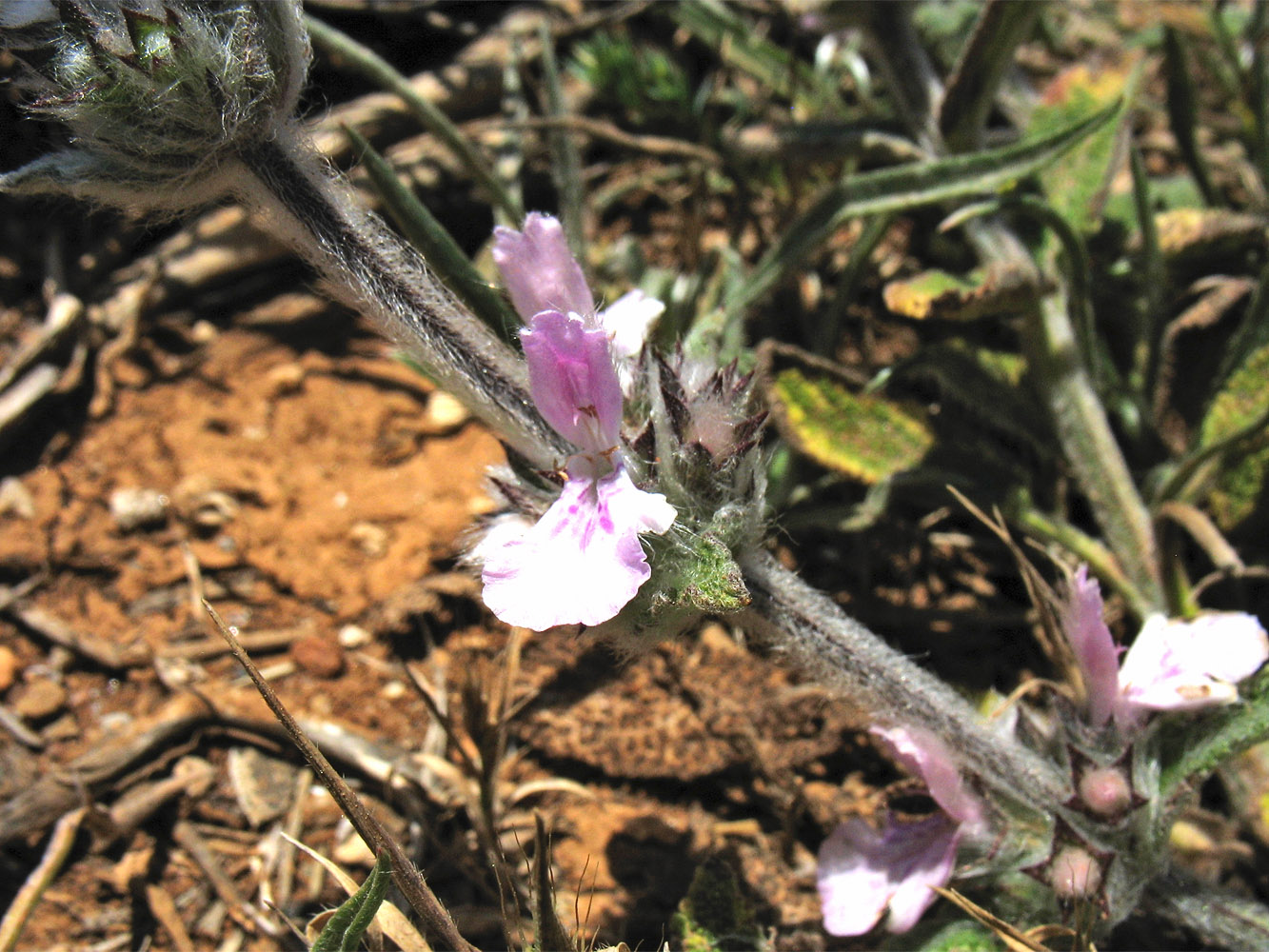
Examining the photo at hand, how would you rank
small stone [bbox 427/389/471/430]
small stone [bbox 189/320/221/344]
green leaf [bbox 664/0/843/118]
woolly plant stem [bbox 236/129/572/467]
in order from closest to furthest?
woolly plant stem [bbox 236/129/572/467], small stone [bbox 427/389/471/430], small stone [bbox 189/320/221/344], green leaf [bbox 664/0/843/118]

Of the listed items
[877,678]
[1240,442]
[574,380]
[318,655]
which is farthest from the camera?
[318,655]

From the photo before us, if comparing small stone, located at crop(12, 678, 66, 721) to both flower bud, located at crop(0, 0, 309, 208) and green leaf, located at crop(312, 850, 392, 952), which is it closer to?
green leaf, located at crop(312, 850, 392, 952)

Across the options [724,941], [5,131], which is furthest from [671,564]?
[5,131]

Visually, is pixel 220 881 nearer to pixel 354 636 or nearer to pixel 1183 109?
pixel 354 636

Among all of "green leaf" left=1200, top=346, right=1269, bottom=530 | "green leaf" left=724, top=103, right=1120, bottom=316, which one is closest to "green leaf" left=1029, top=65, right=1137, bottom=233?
"green leaf" left=724, top=103, right=1120, bottom=316

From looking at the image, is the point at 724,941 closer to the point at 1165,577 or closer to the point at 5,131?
the point at 1165,577

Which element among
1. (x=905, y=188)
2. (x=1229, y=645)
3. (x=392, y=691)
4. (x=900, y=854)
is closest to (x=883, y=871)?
(x=900, y=854)

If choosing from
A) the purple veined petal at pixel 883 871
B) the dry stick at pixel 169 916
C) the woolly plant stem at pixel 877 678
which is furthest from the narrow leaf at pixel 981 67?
the dry stick at pixel 169 916
